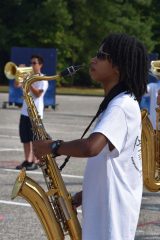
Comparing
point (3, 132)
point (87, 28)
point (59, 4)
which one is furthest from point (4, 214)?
point (87, 28)

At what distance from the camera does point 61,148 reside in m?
3.45

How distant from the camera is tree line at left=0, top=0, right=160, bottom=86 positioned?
42719 mm

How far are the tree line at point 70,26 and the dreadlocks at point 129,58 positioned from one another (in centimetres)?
3861

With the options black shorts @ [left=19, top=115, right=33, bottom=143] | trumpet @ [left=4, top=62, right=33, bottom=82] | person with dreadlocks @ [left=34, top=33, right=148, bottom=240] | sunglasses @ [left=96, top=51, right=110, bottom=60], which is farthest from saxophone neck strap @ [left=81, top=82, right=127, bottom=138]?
black shorts @ [left=19, top=115, right=33, bottom=143]

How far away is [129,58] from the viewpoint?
3426 mm

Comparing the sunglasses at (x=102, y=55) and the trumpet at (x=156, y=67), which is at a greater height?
the sunglasses at (x=102, y=55)

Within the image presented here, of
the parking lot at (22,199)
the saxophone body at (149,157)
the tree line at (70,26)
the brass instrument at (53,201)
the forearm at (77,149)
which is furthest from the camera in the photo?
the tree line at (70,26)

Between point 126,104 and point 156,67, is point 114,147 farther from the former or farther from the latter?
point 156,67

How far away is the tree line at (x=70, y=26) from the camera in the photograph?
42719mm

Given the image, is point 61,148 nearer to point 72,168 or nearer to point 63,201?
point 63,201

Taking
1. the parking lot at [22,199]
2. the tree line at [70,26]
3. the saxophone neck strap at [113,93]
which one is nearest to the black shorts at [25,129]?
the parking lot at [22,199]

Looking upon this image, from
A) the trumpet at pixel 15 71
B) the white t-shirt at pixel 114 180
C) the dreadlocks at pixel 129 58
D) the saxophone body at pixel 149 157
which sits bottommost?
the saxophone body at pixel 149 157

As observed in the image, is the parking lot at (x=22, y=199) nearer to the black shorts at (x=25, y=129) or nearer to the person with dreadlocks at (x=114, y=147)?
the black shorts at (x=25, y=129)

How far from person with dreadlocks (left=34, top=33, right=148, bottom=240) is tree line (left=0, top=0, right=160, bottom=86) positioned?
3862cm
